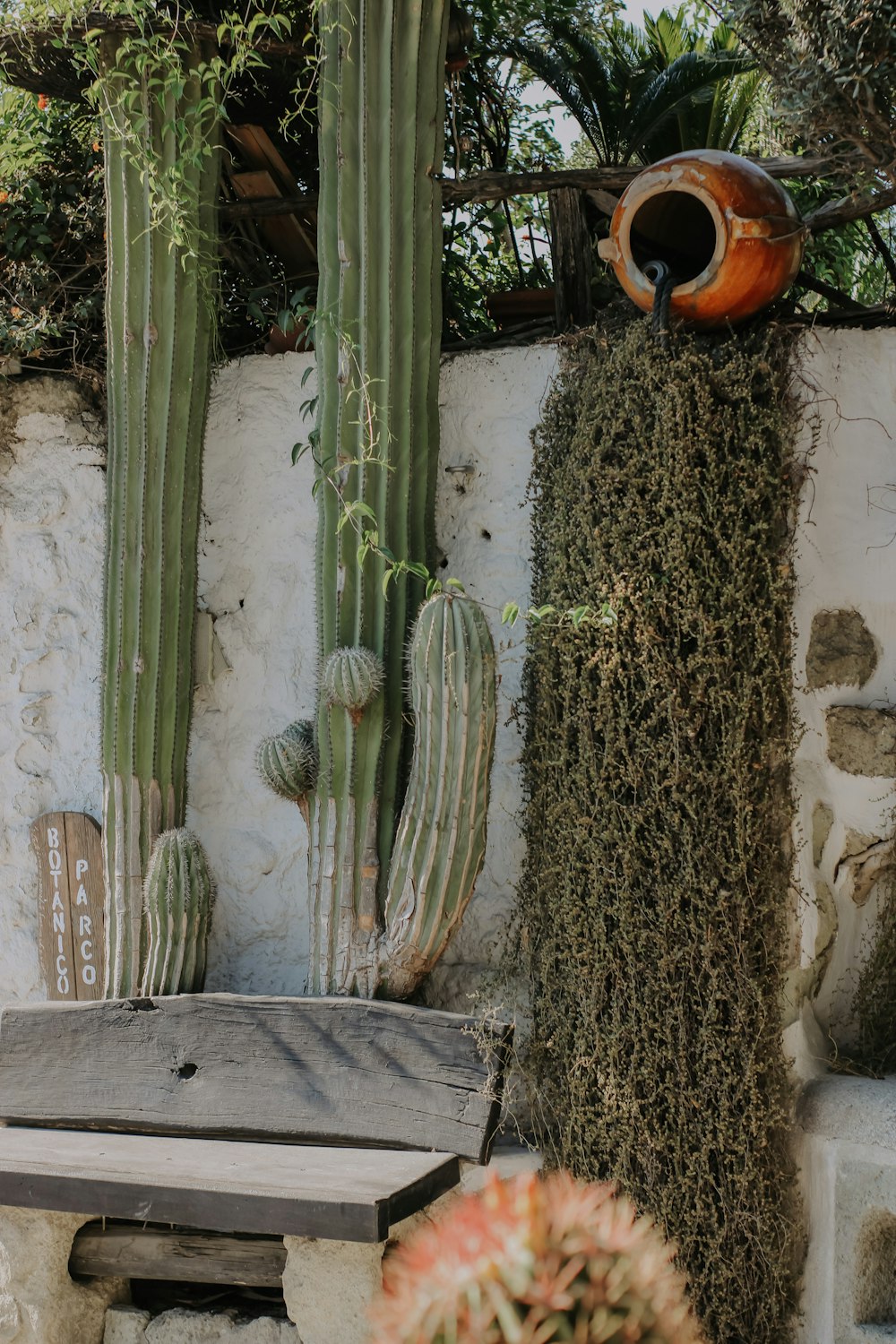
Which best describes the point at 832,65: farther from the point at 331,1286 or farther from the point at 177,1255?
the point at 177,1255

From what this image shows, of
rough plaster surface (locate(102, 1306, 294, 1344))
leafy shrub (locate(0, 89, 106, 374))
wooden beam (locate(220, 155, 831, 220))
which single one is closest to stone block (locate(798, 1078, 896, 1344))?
rough plaster surface (locate(102, 1306, 294, 1344))

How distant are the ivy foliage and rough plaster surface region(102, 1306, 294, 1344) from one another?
30.6 inches

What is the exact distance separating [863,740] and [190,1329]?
2.17 meters

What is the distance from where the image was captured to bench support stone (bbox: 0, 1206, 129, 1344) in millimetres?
2939

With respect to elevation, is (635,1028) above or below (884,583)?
below

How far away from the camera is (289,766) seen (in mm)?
3094

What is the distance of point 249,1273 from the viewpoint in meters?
2.94

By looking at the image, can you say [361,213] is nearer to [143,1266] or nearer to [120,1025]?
[120,1025]

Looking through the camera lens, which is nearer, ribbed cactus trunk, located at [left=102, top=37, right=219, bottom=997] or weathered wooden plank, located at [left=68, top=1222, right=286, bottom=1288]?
weathered wooden plank, located at [left=68, top=1222, right=286, bottom=1288]

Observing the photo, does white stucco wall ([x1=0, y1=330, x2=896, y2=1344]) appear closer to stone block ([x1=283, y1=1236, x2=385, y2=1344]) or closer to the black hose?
the black hose

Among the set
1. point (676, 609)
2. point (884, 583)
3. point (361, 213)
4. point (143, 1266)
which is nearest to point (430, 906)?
point (676, 609)

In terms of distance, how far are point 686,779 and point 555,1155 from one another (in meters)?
0.94

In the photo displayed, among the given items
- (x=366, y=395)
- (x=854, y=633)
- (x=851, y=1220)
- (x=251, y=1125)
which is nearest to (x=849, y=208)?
(x=854, y=633)

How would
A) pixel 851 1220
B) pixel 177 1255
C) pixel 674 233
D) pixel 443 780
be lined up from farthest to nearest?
pixel 674 233
pixel 177 1255
pixel 443 780
pixel 851 1220
